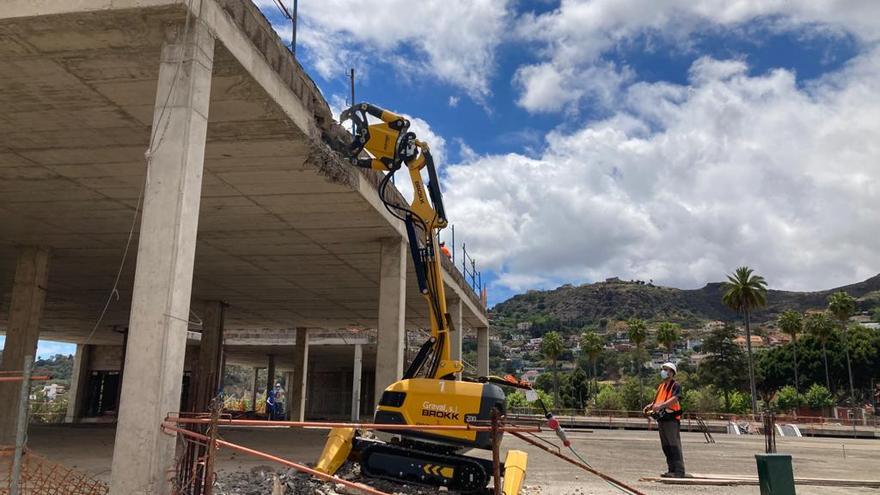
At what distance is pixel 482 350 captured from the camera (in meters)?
32.9

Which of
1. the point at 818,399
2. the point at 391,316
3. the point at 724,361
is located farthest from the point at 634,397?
the point at 391,316

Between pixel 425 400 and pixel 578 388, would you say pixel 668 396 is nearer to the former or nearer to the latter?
pixel 425 400

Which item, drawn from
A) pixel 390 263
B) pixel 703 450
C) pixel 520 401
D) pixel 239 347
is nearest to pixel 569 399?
pixel 520 401

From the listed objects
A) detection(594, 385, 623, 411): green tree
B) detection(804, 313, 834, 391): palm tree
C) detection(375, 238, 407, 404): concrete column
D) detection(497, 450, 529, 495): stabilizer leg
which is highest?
detection(804, 313, 834, 391): palm tree

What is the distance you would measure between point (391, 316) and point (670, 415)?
296 inches

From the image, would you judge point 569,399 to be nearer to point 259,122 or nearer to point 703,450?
point 703,450

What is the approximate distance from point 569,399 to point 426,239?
7714cm

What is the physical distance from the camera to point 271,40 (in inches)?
362

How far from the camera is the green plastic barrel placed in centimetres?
657

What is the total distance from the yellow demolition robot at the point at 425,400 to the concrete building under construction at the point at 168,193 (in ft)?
5.13

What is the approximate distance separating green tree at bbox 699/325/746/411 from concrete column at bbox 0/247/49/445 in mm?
79219

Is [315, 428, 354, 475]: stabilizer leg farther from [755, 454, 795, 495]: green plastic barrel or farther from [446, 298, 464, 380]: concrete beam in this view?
[446, 298, 464, 380]: concrete beam


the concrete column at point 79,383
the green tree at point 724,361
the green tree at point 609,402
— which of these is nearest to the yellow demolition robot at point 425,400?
Answer: the concrete column at point 79,383

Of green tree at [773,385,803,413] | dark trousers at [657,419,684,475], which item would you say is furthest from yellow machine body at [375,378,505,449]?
green tree at [773,385,803,413]
